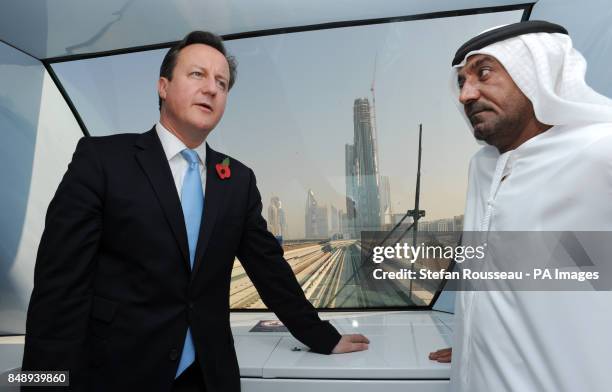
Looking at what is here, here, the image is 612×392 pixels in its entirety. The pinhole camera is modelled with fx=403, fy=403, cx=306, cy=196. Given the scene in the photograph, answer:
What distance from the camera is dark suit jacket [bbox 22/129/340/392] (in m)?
1.24

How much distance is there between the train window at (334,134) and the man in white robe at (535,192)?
1922 mm

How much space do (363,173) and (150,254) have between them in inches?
103

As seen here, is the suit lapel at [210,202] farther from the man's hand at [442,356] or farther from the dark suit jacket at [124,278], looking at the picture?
the man's hand at [442,356]

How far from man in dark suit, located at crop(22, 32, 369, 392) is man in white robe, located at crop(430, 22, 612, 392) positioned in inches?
37.6

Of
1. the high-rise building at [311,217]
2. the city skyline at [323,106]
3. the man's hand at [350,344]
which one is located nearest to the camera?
the man's hand at [350,344]

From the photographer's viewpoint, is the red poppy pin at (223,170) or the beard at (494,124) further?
the red poppy pin at (223,170)

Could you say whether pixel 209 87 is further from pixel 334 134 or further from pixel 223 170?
pixel 334 134

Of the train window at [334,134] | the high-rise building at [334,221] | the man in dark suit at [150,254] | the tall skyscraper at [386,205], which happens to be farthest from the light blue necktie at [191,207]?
the tall skyscraper at [386,205]

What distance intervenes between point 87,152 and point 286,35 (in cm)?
230

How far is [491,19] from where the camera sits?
116 inches

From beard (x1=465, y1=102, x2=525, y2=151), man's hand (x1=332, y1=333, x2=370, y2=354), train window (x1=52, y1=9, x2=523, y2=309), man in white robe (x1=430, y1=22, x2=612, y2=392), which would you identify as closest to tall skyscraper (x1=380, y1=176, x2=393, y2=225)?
train window (x1=52, y1=9, x2=523, y2=309)

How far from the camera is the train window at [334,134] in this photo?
3475 millimetres

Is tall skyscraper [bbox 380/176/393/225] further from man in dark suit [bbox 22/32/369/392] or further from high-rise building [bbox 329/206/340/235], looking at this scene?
man in dark suit [bbox 22/32/369/392]

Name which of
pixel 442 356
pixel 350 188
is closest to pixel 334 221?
pixel 350 188
